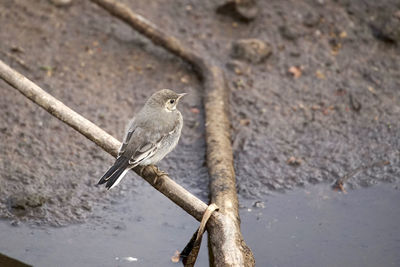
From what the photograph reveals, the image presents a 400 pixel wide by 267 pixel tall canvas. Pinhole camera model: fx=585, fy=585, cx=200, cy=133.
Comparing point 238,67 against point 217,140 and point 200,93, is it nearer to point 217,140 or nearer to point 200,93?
point 200,93

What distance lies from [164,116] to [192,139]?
1.57m

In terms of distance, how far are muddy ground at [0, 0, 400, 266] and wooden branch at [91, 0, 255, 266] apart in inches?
10.8

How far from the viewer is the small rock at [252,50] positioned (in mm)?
7922

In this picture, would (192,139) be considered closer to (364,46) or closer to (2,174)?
(2,174)

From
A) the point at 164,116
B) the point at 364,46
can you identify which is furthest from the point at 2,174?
the point at 364,46

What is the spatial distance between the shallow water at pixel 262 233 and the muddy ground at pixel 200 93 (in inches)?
6.8

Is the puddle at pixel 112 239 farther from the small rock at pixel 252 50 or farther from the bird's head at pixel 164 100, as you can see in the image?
the small rock at pixel 252 50

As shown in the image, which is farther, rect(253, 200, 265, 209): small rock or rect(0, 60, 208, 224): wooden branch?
rect(253, 200, 265, 209): small rock

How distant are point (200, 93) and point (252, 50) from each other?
959 millimetres

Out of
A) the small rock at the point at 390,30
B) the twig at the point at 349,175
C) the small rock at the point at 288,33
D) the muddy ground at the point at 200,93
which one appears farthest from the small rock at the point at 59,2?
the twig at the point at 349,175

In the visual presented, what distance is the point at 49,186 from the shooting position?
20.3 ft

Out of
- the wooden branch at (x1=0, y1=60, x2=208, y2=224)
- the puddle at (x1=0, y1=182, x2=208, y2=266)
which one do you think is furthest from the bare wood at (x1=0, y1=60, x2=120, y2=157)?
the puddle at (x1=0, y1=182, x2=208, y2=266)

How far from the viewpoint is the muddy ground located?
21.1ft

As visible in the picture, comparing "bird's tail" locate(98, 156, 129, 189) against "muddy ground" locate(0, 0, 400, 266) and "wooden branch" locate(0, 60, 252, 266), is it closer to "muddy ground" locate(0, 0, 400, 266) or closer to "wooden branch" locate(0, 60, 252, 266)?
"wooden branch" locate(0, 60, 252, 266)
